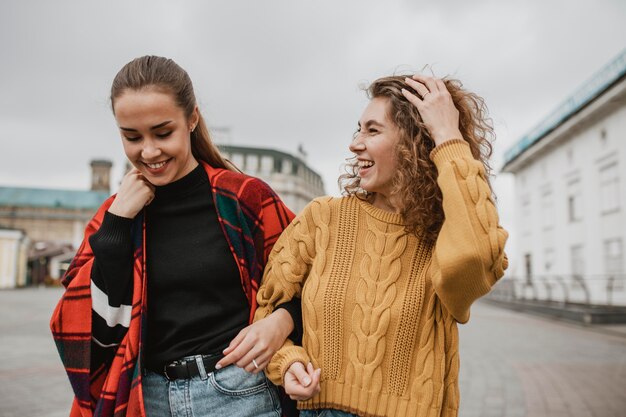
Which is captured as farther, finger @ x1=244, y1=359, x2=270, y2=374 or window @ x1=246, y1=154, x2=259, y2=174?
window @ x1=246, y1=154, x2=259, y2=174

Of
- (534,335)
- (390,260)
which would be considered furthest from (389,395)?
(534,335)

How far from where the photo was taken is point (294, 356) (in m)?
1.96

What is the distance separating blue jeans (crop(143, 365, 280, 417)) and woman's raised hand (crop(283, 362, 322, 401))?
0.25 metres

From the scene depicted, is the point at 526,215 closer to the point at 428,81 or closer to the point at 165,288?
the point at 428,81

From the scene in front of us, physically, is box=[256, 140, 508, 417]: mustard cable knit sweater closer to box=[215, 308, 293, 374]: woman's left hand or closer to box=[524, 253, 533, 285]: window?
box=[215, 308, 293, 374]: woman's left hand

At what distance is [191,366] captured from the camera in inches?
82.0

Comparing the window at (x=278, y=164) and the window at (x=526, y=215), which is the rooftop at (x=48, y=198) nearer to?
the window at (x=278, y=164)

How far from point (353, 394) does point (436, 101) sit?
3.25 feet

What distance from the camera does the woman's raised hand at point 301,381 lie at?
188cm

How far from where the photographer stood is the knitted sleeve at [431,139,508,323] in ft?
5.76

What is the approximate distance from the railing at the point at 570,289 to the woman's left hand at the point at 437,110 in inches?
786

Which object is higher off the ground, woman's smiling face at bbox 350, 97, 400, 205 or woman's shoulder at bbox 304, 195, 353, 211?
woman's smiling face at bbox 350, 97, 400, 205

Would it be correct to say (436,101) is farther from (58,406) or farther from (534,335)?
(534,335)

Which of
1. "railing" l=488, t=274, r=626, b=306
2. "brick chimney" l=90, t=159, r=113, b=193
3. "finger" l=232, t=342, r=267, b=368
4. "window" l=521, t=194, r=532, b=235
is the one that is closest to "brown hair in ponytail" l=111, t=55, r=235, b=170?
"finger" l=232, t=342, r=267, b=368
